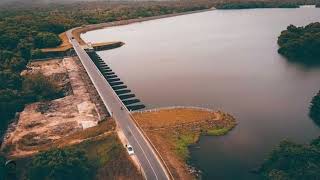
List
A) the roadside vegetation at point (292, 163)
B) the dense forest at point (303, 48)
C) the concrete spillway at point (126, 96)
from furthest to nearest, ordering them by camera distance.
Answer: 1. the dense forest at point (303, 48)
2. the concrete spillway at point (126, 96)
3. the roadside vegetation at point (292, 163)

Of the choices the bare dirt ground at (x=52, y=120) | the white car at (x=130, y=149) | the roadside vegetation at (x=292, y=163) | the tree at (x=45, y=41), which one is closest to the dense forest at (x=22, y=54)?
the tree at (x=45, y=41)

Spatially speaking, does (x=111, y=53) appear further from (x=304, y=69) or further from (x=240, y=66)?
(x=304, y=69)

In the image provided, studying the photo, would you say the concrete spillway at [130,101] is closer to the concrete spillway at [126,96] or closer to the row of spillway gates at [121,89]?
the row of spillway gates at [121,89]

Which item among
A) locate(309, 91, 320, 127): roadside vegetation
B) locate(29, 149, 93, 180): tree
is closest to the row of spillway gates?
locate(29, 149, 93, 180): tree

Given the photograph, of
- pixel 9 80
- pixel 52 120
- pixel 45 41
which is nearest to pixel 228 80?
pixel 52 120

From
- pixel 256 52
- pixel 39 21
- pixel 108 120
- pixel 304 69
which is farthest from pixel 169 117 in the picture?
pixel 39 21

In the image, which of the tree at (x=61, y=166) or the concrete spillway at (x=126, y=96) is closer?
the tree at (x=61, y=166)
